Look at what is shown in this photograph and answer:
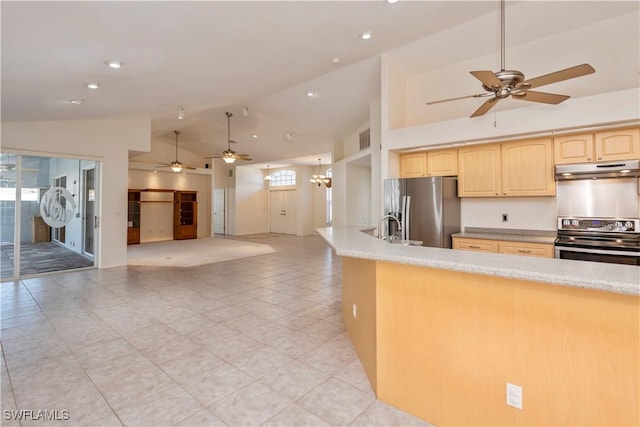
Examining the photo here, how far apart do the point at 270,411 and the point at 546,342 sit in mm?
1637

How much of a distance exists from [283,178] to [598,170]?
11808mm

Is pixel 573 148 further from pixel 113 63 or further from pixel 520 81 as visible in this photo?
pixel 113 63

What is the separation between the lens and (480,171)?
164 inches

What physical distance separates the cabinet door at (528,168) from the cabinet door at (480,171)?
9cm

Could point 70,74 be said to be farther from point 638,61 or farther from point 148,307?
point 638,61

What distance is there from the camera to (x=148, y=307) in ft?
13.1

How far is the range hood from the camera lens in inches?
126

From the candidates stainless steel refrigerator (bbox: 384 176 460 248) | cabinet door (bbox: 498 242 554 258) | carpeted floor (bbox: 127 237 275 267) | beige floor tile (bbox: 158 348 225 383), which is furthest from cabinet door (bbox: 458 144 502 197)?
carpeted floor (bbox: 127 237 275 267)

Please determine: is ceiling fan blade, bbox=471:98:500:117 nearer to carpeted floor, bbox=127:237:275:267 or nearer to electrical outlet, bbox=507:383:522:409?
electrical outlet, bbox=507:383:522:409

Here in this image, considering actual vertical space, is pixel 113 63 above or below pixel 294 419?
above

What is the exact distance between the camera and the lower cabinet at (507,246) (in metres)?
3.50

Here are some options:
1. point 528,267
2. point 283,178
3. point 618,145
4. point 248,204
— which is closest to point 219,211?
point 248,204

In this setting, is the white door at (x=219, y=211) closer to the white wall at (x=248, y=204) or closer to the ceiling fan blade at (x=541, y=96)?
the white wall at (x=248, y=204)

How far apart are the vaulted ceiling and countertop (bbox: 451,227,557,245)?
5.57 ft
